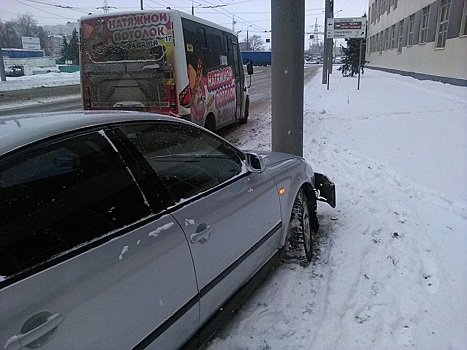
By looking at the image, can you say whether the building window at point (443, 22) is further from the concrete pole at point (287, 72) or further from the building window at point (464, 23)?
the concrete pole at point (287, 72)

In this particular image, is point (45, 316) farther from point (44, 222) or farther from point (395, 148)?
point (395, 148)

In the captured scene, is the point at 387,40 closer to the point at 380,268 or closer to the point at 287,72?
the point at 287,72

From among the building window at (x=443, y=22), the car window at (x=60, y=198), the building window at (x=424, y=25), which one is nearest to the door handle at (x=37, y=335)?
the car window at (x=60, y=198)

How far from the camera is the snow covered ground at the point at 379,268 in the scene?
2703 millimetres

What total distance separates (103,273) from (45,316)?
11.2 inches

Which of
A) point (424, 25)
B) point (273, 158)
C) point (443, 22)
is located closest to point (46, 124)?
point (273, 158)

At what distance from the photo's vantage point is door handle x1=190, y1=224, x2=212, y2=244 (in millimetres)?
2152

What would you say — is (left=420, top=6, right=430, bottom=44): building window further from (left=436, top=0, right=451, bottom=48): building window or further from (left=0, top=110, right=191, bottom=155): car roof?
(left=0, top=110, right=191, bottom=155): car roof

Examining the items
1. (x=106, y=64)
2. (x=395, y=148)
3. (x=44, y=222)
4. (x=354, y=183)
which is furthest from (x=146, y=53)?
(x=44, y=222)

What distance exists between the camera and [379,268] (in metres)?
3.53

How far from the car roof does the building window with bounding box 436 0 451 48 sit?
68.7ft

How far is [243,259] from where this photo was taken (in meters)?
2.69

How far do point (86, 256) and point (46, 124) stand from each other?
71 cm

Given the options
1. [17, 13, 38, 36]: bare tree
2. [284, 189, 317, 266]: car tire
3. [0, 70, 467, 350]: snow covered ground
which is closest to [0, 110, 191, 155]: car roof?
[0, 70, 467, 350]: snow covered ground
